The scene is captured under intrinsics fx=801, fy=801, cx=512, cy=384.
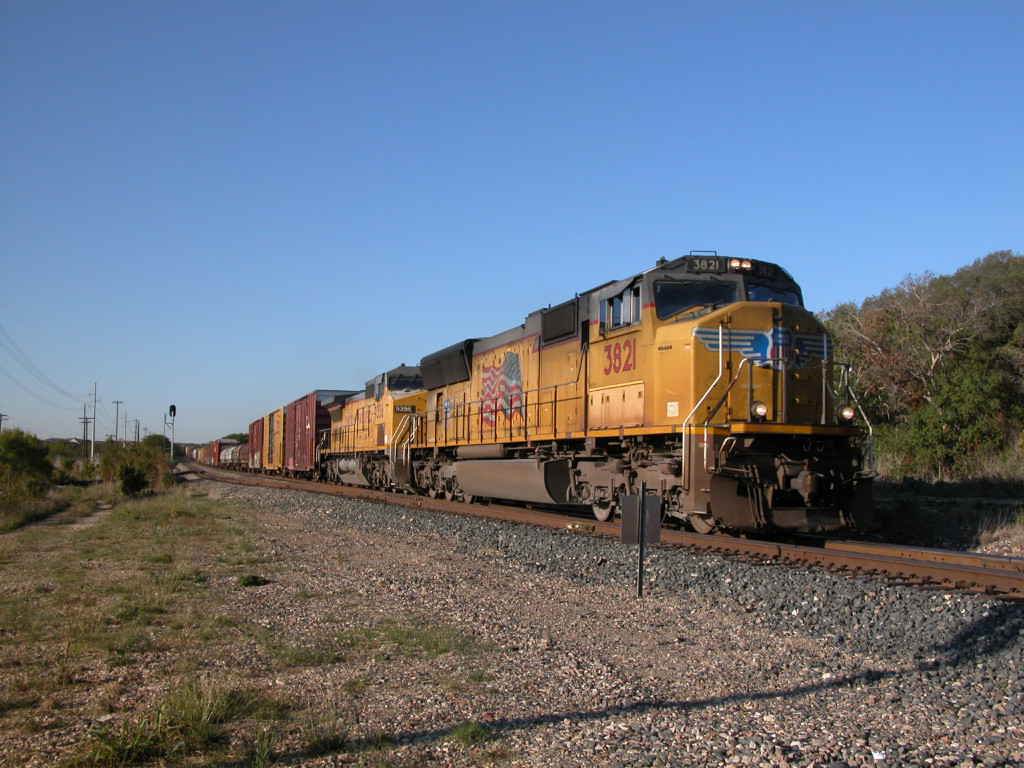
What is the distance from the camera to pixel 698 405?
372 inches

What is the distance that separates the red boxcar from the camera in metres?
33.2

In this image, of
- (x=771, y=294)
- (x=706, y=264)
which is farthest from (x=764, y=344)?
(x=706, y=264)

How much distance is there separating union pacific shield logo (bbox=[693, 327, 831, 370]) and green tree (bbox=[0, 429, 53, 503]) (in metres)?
22.7

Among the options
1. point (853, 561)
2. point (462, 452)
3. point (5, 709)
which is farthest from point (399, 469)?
point (5, 709)

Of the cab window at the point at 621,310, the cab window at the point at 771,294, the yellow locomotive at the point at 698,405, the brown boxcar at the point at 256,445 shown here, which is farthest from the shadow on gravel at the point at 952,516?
the brown boxcar at the point at 256,445

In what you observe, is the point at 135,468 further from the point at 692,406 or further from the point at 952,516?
the point at 952,516

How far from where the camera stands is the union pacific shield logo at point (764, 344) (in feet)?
32.0

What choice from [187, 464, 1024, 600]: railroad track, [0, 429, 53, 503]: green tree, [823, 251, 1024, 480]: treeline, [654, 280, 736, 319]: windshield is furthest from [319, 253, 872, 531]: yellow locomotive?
[0, 429, 53, 503]: green tree

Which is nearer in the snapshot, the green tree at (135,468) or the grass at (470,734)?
the grass at (470,734)

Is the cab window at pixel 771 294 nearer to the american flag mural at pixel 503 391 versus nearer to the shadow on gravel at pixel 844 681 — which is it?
the american flag mural at pixel 503 391

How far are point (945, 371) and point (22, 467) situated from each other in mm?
32911

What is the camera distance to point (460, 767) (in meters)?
3.63

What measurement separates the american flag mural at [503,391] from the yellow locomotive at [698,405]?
702 millimetres

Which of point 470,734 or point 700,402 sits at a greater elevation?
point 700,402
